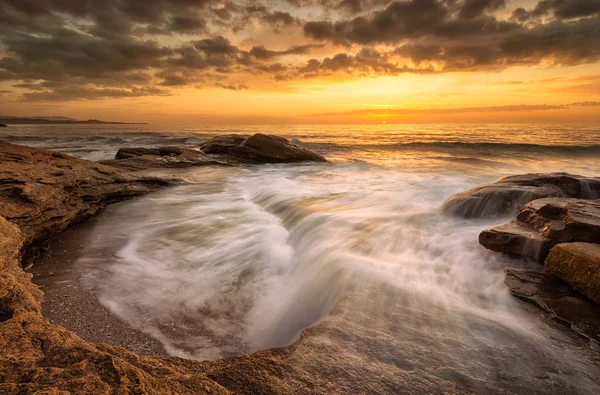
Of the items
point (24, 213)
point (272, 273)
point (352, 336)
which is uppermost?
point (24, 213)

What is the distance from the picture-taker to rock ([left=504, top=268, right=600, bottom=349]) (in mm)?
2830

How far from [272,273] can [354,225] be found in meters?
2.31

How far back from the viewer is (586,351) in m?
2.54

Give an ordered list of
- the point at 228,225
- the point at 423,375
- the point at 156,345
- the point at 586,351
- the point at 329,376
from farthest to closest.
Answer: the point at 228,225, the point at 156,345, the point at 586,351, the point at 423,375, the point at 329,376

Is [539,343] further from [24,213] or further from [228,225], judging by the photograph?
[24,213]

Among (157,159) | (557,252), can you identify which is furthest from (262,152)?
(557,252)

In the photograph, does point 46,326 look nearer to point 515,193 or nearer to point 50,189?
→ point 50,189

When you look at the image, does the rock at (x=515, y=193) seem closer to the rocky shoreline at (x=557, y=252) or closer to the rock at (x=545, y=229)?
the rocky shoreline at (x=557, y=252)

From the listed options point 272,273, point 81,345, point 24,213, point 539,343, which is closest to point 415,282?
point 539,343

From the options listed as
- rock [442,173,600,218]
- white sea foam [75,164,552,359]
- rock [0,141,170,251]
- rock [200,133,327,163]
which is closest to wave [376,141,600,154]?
rock [200,133,327,163]

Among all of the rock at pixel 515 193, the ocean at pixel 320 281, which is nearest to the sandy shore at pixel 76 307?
the ocean at pixel 320 281

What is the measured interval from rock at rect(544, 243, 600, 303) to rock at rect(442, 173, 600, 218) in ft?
8.55

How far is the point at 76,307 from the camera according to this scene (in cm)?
321

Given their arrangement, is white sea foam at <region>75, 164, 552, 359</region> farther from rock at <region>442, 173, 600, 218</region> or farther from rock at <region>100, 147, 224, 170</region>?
rock at <region>100, 147, 224, 170</region>
